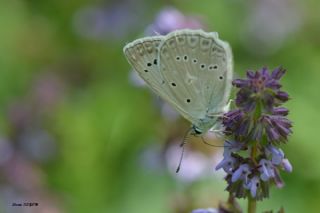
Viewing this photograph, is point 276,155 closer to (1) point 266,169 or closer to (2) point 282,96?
(1) point 266,169

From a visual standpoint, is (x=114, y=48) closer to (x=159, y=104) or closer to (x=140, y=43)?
(x=159, y=104)

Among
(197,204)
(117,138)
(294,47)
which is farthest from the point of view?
(294,47)

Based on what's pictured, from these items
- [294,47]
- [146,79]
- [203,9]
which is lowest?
[146,79]

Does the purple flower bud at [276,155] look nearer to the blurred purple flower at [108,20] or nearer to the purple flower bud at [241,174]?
the purple flower bud at [241,174]

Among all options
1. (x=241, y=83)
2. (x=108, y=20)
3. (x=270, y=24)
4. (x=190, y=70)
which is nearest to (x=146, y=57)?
(x=190, y=70)

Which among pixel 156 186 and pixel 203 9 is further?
pixel 203 9

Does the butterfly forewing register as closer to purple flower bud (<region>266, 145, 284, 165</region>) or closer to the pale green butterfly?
the pale green butterfly

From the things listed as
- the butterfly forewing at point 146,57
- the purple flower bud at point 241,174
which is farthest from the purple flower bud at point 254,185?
the butterfly forewing at point 146,57

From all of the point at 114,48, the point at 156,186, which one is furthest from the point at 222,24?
the point at 156,186
